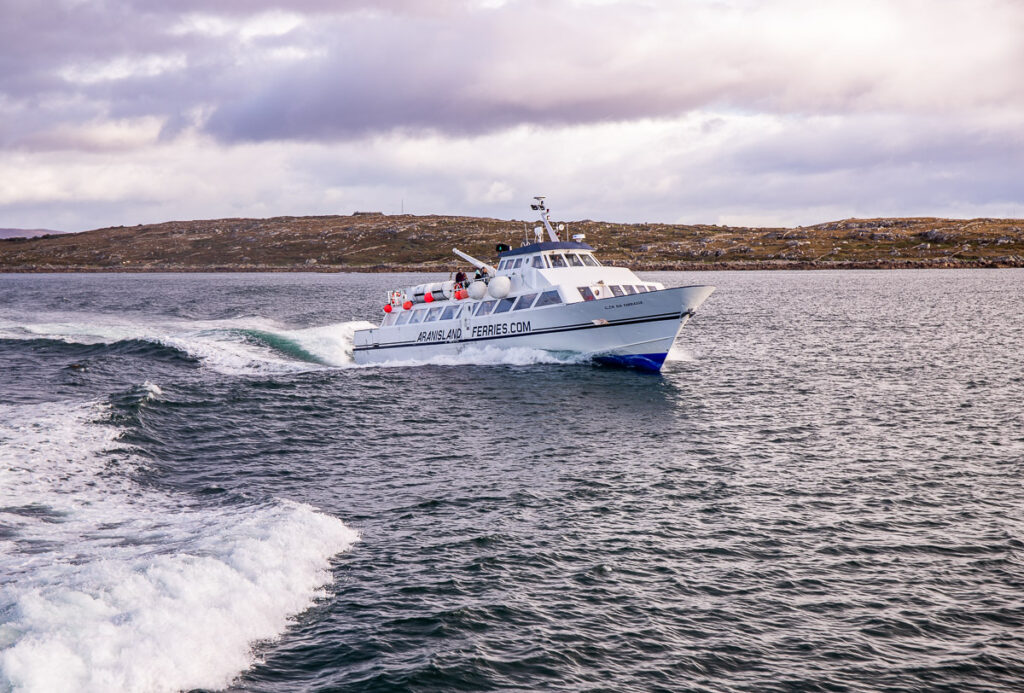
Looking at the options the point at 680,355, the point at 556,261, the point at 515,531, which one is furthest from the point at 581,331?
the point at 515,531

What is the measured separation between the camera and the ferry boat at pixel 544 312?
111 ft

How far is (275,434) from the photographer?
77.2ft

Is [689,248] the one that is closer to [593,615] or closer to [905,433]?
[905,433]

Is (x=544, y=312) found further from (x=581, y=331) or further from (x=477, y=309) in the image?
(x=477, y=309)

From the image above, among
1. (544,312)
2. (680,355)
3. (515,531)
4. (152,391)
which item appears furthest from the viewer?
(680,355)

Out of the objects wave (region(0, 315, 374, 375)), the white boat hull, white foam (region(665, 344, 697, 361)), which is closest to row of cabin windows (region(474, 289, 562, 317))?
the white boat hull

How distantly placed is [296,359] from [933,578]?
35.5m

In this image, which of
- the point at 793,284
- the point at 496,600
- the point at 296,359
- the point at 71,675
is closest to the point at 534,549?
the point at 496,600

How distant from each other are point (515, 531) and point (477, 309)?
24.9 meters

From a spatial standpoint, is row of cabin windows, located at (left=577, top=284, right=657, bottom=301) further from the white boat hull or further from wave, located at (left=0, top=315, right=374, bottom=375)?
wave, located at (left=0, top=315, right=374, bottom=375)

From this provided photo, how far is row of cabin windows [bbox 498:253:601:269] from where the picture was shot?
3734 centimetres

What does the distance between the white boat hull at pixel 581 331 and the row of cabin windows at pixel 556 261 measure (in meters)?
2.56

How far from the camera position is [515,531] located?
591 inches

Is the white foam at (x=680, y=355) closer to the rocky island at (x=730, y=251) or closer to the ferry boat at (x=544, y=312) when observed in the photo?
the ferry boat at (x=544, y=312)
